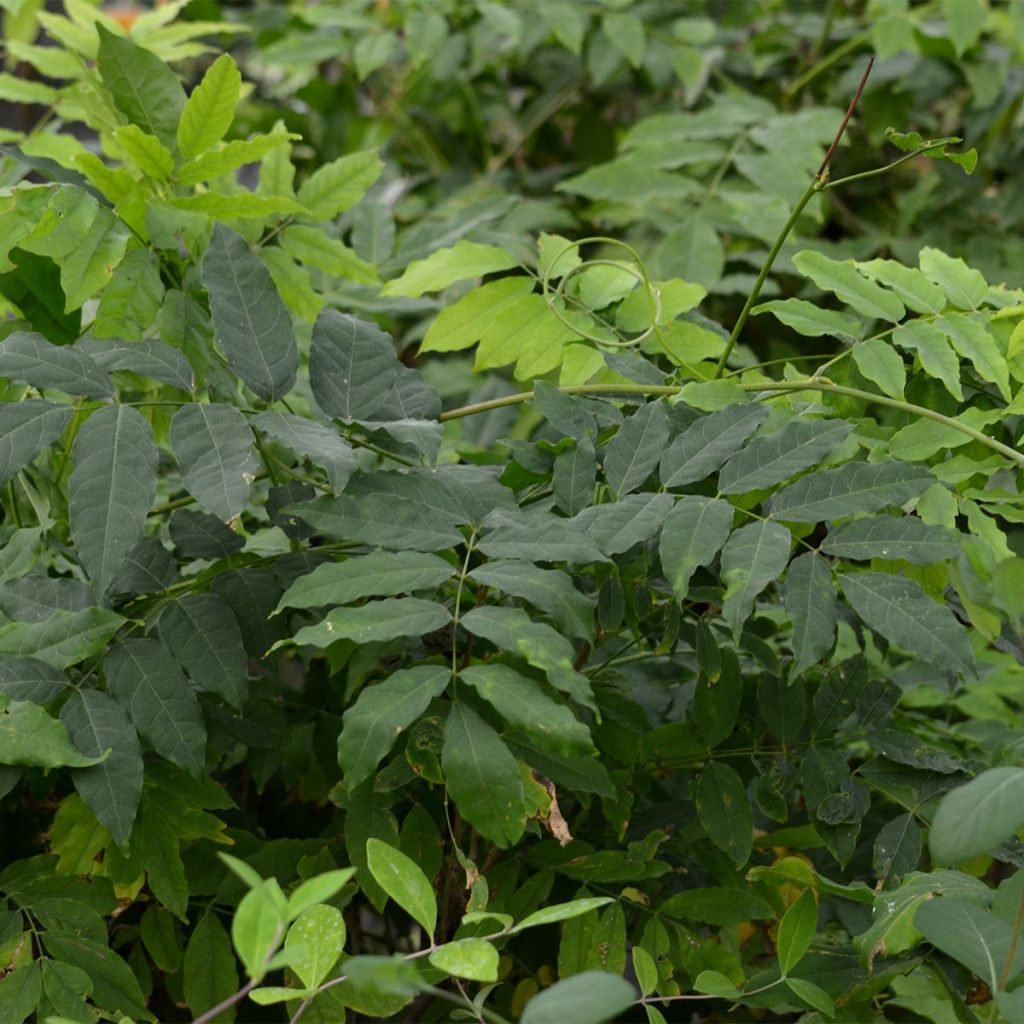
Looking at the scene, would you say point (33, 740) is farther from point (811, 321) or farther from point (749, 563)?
point (811, 321)

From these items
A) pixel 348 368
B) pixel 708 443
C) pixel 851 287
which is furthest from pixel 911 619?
pixel 348 368

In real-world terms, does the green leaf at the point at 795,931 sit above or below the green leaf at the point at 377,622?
below

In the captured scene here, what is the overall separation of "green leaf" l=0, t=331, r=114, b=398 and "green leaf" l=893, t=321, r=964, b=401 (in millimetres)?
545

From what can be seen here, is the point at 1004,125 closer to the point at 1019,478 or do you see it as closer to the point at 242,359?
the point at 1019,478

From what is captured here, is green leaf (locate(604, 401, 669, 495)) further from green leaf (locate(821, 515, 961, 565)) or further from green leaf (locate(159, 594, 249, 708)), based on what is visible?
green leaf (locate(159, 594, 249, 708))

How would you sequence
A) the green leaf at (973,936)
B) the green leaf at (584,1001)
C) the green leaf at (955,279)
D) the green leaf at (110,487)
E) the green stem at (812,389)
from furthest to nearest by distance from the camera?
1. the green leaf at (955,279)
2. the green stem at (812,389)
3. the green leaf at (110,487)
4. the green leaf at (973,936)
5. the green leaf at (584,1001)

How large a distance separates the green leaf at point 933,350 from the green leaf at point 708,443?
0.15 metres

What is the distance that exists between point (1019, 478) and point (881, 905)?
1.01ft

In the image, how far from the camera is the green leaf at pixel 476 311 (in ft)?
3.37

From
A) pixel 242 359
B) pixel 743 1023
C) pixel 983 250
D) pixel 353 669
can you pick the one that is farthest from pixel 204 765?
pixel 983 250

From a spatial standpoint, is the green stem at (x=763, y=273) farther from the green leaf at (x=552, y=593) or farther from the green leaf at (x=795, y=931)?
the green leaf at (x=795, y=931)

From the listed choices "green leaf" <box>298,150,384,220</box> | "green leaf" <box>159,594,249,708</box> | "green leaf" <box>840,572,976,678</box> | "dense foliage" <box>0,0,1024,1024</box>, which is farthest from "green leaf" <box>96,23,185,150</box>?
"green leaf" <box>840,572,976,678</box>

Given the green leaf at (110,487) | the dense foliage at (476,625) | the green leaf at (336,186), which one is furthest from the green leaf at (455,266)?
the green leaf at (110,487)

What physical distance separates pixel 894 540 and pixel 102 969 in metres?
0.58
